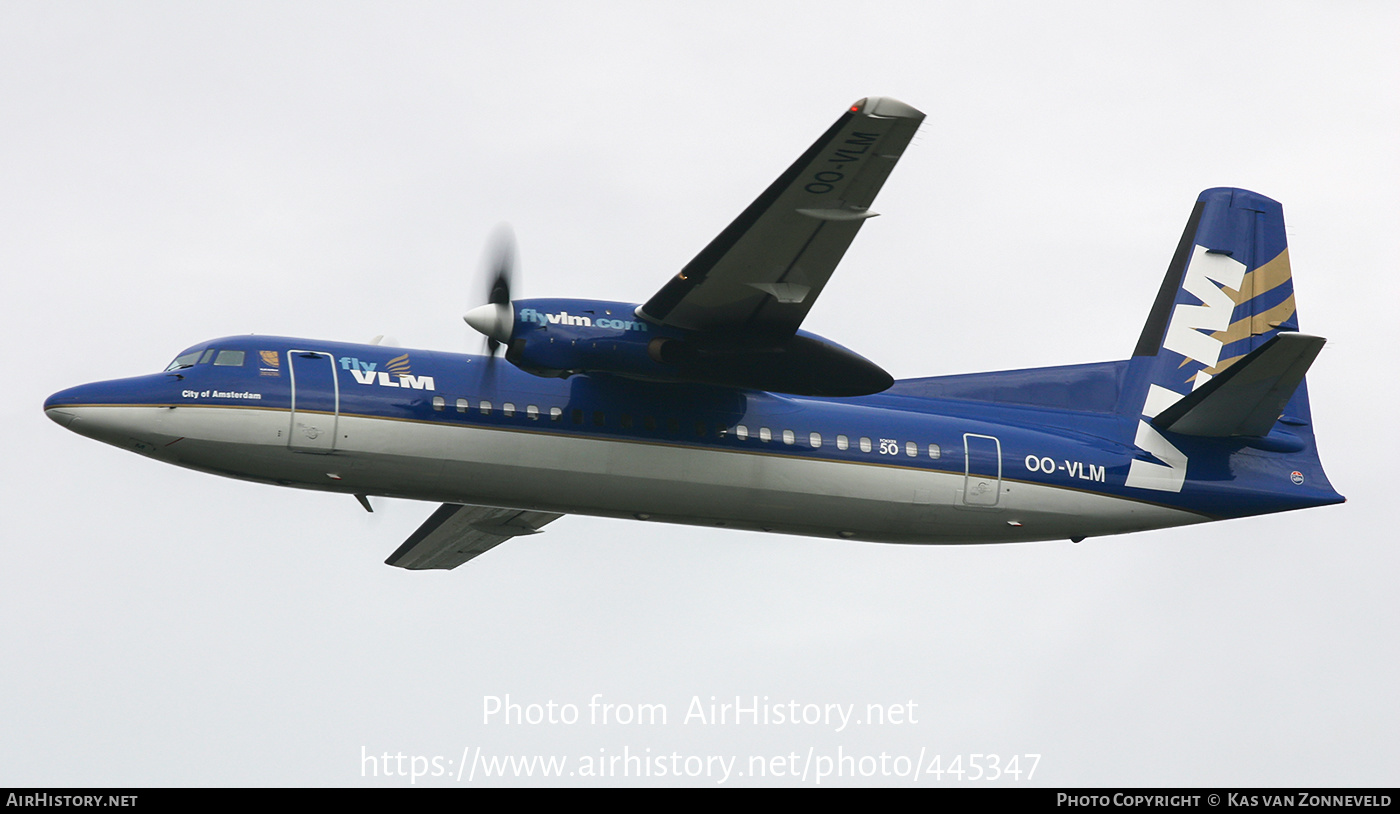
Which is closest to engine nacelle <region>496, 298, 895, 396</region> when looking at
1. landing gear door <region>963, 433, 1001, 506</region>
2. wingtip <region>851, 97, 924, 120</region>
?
landing gear door <region>963, 433, 1001, 506</region>

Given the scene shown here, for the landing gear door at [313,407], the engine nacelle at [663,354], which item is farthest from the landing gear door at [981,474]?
the landing gear door at [313,407]

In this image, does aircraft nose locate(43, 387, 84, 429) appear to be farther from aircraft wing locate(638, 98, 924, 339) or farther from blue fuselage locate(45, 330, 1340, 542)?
aircraft wing locate(638, 98, 924, 339)

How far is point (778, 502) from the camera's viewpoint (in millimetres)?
18531

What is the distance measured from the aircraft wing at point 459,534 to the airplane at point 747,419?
132 millimetres

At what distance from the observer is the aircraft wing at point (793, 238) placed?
577 inches

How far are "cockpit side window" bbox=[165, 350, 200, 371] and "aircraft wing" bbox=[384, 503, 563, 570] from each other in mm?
5085

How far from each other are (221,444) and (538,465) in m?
3.83

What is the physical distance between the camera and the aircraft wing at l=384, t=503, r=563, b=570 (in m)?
21.7

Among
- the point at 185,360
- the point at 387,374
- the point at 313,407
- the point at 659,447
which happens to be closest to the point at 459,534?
the point at 387,374

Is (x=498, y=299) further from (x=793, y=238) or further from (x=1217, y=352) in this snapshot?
(x=1217, y=352)

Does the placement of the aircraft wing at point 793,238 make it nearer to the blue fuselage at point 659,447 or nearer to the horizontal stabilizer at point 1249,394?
the blue fuselage at point 659,447

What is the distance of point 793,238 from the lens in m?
16.0

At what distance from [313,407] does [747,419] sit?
220 inches

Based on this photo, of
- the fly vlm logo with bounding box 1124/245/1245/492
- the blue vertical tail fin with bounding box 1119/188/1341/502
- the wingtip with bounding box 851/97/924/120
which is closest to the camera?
the wingtip with bounding box 851/97/924/120
